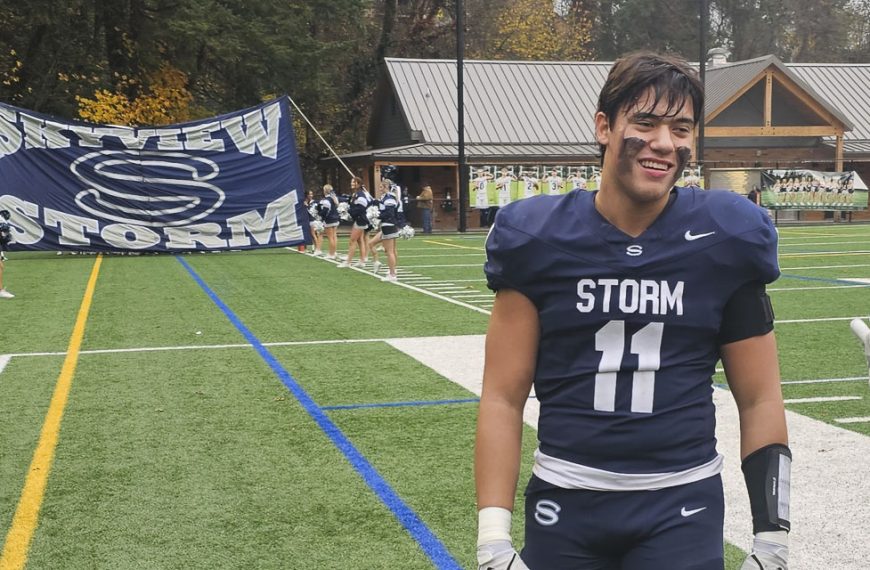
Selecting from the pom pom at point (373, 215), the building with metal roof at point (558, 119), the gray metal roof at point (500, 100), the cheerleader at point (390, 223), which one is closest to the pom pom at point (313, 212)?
the pom pom at point (373, 215)

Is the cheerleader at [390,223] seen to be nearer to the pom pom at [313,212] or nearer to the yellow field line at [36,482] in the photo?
the pom pom at [313,212]

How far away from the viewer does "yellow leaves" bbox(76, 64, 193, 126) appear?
94.6ft

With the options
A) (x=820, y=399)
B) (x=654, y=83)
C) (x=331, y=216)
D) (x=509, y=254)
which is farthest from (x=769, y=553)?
(x=331, y=216)

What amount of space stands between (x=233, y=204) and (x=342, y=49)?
10.7 metres

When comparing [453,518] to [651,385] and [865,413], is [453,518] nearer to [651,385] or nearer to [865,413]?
[651,385]

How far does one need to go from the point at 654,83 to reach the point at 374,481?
384cm

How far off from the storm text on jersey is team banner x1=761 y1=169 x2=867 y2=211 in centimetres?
3562

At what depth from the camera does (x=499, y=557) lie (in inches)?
88.0

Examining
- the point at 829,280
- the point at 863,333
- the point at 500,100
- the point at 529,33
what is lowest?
the point at 829,280

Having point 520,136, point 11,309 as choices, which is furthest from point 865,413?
point 520,136

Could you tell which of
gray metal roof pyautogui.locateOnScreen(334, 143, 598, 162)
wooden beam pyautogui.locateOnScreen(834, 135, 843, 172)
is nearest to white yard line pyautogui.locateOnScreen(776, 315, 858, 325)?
gray metal roof pyautogui.locateOnScreen(334, 143, 598, 162)

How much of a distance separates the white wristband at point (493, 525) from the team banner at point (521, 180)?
3242cm

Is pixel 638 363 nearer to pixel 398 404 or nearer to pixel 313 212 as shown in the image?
pixel 398 404

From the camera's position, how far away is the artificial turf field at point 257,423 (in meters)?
4.88
